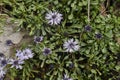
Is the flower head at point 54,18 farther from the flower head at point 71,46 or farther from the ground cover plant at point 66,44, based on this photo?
the flower head at point 71,46

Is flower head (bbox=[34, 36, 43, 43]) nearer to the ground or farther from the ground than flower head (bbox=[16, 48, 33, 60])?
farther from the ground

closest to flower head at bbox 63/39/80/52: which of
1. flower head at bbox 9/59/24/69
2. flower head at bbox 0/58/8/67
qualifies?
flower head at bbox 9/59/24/69

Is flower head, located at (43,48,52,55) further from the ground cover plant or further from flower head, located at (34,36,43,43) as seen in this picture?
flower head, located at (34,36,43,43)

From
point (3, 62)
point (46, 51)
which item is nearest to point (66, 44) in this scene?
point (46, 51)

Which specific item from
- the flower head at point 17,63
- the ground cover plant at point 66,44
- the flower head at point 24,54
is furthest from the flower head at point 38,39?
the flower head at point 17,63

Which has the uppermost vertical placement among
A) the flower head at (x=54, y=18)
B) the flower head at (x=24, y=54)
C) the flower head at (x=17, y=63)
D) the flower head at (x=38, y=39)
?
the flower head at (x=54, y=18)

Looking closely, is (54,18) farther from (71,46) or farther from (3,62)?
(3,62)

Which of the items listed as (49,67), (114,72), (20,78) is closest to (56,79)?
(49,67)

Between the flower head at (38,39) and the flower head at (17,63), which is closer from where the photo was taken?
the flower head at (17,63)
